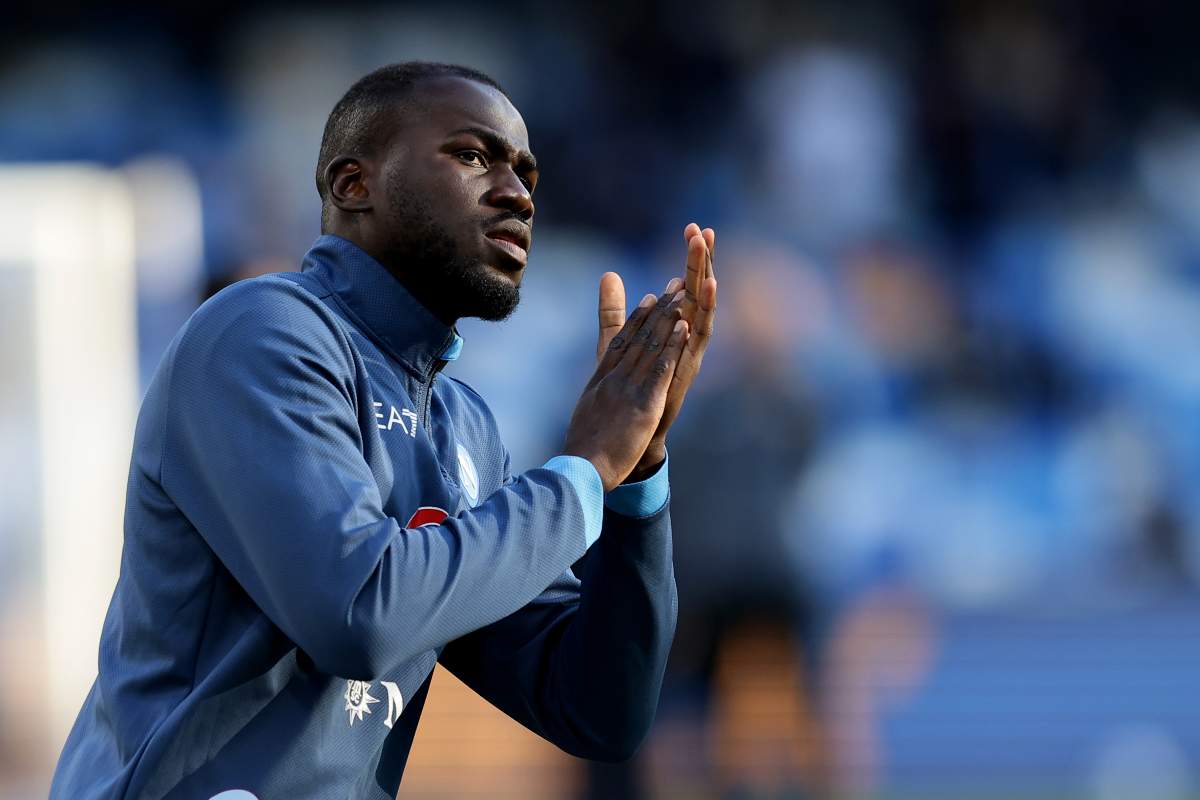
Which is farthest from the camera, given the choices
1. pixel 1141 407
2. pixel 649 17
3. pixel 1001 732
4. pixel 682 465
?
pixel 649 17

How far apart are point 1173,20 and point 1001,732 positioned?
179 inches

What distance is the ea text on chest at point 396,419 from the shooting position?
95.5 inches

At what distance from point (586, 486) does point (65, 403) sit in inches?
169

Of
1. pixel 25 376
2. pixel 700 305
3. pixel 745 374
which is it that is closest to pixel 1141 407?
pixel 745 374

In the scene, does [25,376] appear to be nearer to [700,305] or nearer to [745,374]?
[745,374]

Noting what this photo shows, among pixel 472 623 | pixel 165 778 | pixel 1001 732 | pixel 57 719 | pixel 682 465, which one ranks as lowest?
pixel 1001 732

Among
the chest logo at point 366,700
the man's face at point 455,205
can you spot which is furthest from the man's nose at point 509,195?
the chest logo at point 366,700

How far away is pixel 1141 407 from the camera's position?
9703 millimetres

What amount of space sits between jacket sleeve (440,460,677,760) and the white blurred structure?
11.9 feet

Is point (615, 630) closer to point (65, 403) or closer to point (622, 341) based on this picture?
point (622, 341)

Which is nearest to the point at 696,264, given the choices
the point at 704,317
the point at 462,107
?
the point at 704,317

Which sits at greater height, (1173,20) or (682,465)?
(1173,20)

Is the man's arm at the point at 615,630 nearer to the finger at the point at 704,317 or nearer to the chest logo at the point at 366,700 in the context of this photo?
the finger at the point at 704,317

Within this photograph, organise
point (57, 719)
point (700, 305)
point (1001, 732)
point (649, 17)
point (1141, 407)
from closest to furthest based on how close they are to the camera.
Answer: point (700, 305) < point (57, 719) < point (1001, 732) < point (1141, 407) < point (649, 17)
